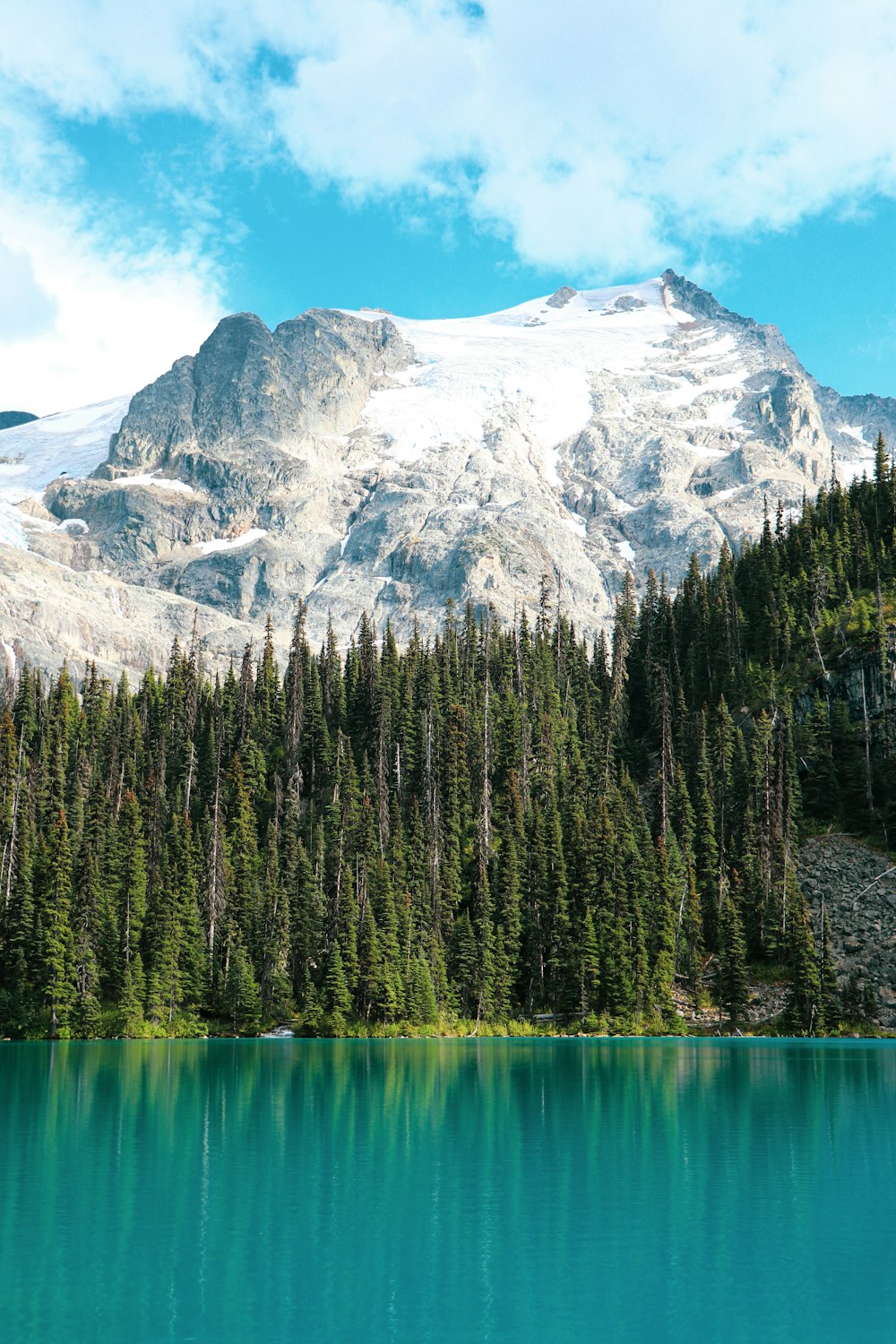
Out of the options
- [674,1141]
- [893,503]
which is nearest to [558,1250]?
[674,1141]

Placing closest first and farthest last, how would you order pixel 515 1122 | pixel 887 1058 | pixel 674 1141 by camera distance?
pixel 674 1141 < pixel 515 1122 < pixel 887 1058

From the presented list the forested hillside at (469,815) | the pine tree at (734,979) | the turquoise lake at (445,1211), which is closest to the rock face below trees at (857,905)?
the forested hillside at (469,815)

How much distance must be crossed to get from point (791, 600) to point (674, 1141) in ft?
395

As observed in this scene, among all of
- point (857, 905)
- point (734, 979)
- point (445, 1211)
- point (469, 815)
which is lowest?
point (445, 1211)

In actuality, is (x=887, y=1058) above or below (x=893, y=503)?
below

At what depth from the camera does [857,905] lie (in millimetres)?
110750

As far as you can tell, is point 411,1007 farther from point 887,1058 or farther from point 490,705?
point 490,705

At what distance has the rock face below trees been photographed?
340ft

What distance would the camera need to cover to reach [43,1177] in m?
37.3

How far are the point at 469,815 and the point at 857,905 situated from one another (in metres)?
40.4

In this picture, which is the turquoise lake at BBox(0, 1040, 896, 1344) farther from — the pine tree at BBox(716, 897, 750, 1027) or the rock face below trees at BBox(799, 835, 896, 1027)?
the rock face below trees at BBox(799, 835, 896, 1027)

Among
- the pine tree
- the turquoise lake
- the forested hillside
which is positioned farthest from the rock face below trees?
the turquoise lake

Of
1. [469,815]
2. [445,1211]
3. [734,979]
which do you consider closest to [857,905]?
[734,979]

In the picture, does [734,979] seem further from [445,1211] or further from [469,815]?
[445,1211]
